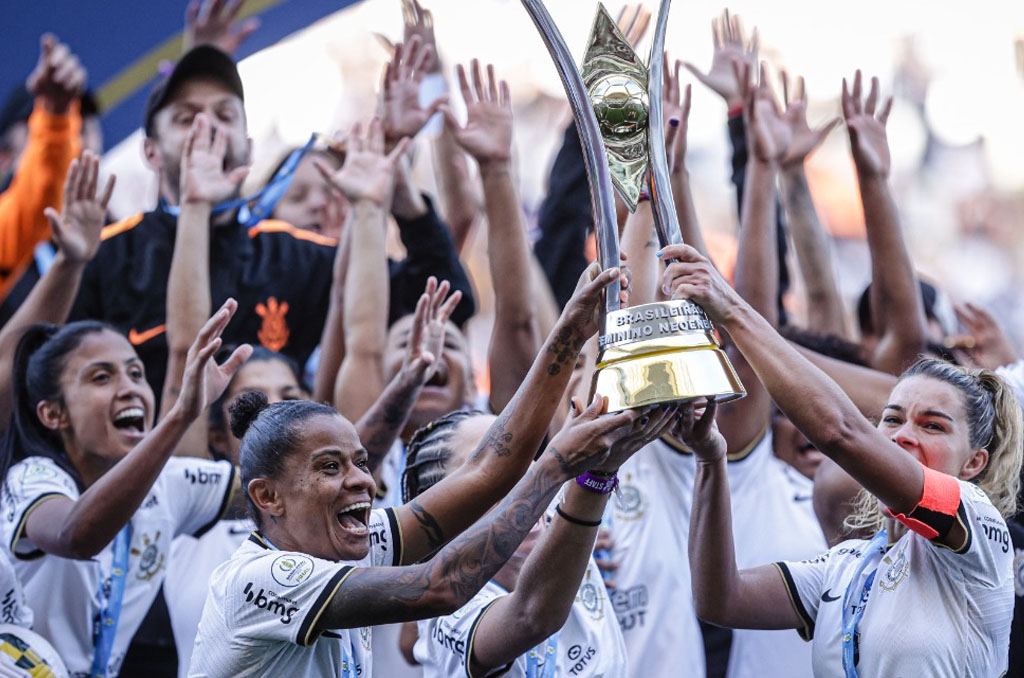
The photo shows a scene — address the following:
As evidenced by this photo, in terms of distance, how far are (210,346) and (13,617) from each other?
0.93 m

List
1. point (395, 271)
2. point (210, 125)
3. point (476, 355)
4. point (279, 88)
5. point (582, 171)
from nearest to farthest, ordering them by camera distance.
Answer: point (210, 125) < point (395, 271) < point (582, 171) < point (279, 88) < point (476, 355)

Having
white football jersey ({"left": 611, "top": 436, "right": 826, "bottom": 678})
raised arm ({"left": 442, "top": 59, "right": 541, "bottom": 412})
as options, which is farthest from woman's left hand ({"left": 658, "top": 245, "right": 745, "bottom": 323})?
raised arm ({"left": 442, "top": 59, "right": 541, "bottom": 412})

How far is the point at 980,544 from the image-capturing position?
2.68 metres

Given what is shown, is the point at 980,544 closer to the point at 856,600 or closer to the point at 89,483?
the point at 856,600

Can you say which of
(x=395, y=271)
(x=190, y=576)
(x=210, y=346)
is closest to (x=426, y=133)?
(x=395, y=271)

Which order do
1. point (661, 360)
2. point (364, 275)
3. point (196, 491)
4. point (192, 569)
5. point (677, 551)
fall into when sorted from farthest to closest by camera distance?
point (364, 275)
point (192, 569)
point (196, 491)
point (677, 551)
point (661, 360)

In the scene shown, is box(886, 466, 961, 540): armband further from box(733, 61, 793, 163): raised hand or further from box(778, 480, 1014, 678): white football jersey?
box(733, 61, 793, 163): raised hand

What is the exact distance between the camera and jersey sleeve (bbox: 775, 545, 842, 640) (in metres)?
3.12

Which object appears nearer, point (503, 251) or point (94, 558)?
point (94, 558)

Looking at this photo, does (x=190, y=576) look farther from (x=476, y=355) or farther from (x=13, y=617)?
(x=476, y=355)

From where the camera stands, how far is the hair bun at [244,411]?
114 inches

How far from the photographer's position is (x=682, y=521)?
3832 mm

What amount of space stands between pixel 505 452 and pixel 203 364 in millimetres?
822

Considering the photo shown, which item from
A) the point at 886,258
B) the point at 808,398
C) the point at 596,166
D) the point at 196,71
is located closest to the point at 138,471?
the point at 596,166
